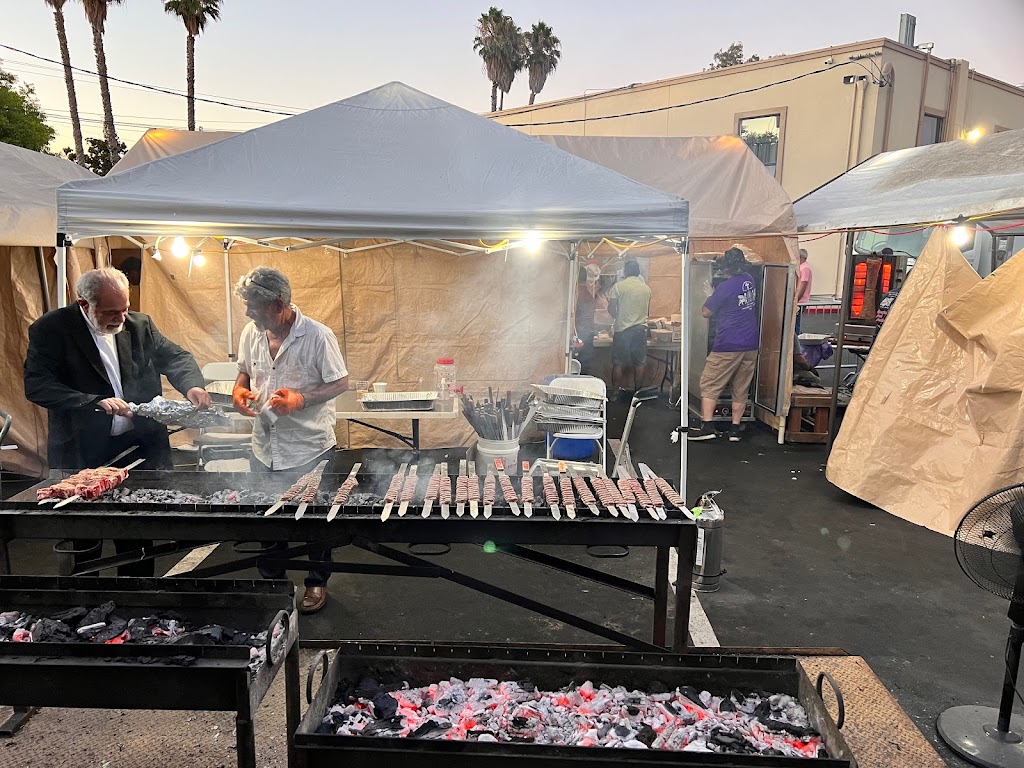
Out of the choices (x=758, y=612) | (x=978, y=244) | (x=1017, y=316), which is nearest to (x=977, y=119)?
(x=978, y=244)

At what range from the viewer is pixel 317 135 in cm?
422

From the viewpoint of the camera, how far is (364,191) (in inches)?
151

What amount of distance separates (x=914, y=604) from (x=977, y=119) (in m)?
19.1

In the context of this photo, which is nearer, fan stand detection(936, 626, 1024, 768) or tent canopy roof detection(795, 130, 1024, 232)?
fan stand detection(936, 626, 1024, 768)

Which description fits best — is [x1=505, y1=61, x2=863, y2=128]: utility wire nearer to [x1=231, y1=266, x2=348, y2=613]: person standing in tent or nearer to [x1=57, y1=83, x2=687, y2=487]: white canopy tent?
[x1=57, y1=83, x2=687, y2=487]: white canopy tent

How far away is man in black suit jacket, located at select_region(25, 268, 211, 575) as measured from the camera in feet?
11.4

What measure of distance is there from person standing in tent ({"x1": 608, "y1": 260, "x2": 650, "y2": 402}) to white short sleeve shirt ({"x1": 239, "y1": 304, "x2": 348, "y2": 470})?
22.5 ft

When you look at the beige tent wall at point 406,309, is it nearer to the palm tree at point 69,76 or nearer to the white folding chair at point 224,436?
the white folding chair at point 224,436

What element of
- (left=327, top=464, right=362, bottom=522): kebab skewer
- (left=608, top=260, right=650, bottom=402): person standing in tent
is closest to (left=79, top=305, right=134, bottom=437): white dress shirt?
(left=327, top=464, right=362, bottom=522): kebab skewer

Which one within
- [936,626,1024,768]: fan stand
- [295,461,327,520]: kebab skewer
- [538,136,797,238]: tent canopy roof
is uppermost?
[538,136,797,238]: tent canopy roof

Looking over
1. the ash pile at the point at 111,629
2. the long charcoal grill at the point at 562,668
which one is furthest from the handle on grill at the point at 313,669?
the ash pile at the point at 111,629

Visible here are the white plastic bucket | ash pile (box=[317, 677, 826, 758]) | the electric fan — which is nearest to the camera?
ash pile (box=[317, 677, 826, 758])

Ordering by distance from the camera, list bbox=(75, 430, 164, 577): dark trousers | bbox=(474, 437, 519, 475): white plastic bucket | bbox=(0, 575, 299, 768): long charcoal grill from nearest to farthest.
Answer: bbox=(0, 575, 299, 768): long charcoal grill → bbox=(75, 430, 164, 577): dark trousers → bbox=(474, 437, 519, 475): white plastic bucket

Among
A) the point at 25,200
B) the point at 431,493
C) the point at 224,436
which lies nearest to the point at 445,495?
the point at 431,493
